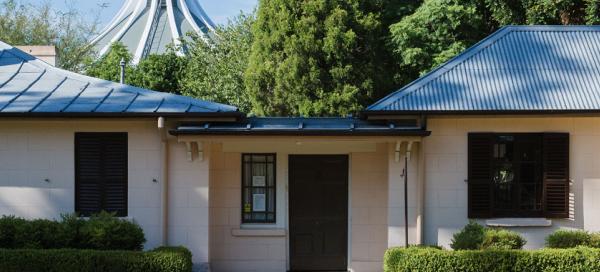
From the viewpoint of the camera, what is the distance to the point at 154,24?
5325 centimetres

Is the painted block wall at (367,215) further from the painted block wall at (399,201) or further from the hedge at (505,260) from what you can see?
the hedge at (505,260)

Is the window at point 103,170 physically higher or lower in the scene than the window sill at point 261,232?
higher

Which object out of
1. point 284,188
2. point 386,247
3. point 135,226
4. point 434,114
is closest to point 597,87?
point 434,114

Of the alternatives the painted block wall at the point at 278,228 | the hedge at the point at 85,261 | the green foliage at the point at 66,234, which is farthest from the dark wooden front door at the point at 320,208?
the green foliage at the point at 66,234

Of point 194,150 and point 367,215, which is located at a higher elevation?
point 194,150

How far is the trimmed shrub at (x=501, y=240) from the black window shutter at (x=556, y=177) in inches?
47.6

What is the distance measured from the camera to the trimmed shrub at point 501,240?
482 inches

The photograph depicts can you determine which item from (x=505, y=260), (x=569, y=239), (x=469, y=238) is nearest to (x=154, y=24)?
(x=469, y=238)

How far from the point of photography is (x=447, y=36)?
86.8 ft

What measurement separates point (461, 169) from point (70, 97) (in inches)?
248

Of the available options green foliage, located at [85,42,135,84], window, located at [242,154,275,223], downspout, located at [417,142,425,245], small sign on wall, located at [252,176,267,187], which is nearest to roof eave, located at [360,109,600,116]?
downspout, located at [417,142,425,245]

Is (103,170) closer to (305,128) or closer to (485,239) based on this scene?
(305,128)

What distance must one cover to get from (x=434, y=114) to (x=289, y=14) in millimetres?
16241

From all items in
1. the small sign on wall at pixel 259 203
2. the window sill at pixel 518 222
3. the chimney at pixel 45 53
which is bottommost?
the window sill at pixel 518 222
